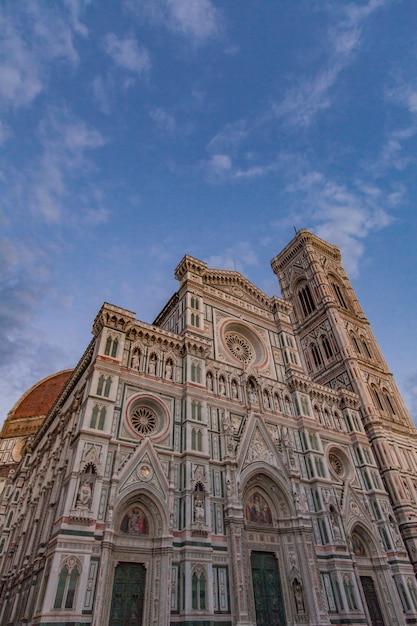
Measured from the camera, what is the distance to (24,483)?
32.6 meters

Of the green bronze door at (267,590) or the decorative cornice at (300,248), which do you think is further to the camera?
the decorative cornice at (300,248)

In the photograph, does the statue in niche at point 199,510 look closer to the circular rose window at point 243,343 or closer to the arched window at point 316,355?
the circular rose window at point 243,343

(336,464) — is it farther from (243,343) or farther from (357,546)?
(243,343)

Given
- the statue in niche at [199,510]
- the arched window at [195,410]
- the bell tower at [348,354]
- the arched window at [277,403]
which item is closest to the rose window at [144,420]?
the arched window at [195,410]

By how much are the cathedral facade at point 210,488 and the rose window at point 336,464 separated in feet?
0.35

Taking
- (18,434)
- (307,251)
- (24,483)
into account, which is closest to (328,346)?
(307,251)

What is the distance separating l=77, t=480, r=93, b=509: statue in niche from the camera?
15.7 metres

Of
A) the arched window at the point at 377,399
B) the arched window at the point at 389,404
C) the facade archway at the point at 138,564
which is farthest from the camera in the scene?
the arched window at the point at 389,404

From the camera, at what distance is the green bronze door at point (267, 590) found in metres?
18.1

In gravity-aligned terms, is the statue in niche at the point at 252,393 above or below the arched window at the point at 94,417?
above

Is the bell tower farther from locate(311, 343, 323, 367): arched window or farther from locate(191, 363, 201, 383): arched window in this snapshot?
locate(191, 363, 201, 383): arched window

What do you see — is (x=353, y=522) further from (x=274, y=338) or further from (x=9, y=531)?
(x=9, y=531)

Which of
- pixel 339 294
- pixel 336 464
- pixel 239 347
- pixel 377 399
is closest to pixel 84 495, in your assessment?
pixel 239 347

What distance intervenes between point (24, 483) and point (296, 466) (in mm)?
23108
